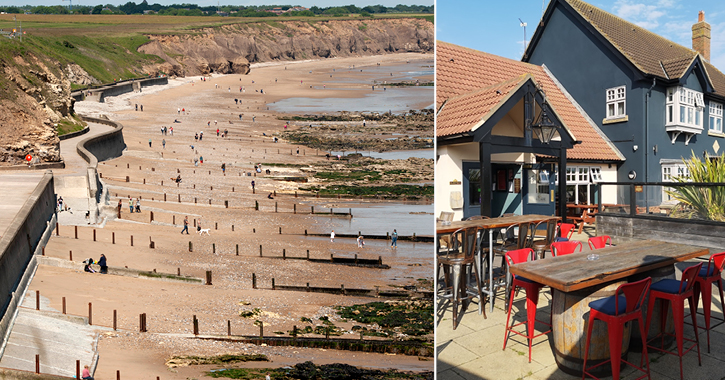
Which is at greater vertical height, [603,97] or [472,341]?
[603,97]

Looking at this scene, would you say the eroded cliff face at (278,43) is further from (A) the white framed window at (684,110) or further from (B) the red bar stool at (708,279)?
(B) the red bar stool at (708,279)

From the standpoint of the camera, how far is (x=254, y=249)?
71.5 ft

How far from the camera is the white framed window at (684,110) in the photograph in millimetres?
13469

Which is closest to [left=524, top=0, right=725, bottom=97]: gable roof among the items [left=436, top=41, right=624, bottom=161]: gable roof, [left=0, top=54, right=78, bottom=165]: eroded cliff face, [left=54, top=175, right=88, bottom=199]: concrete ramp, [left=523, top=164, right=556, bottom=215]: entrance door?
[left=436, top=41, right=624, bottom=161]: gable roof

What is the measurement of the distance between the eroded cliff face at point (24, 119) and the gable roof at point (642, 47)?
23541mm

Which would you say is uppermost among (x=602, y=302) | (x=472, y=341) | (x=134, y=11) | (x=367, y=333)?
(x=134, y=11)

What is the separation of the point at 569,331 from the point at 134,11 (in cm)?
16273

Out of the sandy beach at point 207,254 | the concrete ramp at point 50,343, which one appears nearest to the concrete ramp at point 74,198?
the sandy beach at point 207,254

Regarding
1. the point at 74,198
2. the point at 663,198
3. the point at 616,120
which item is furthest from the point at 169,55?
the point at 663,198

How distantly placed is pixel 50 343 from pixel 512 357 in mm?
9588

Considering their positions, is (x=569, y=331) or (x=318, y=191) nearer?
(x=569, y=331)

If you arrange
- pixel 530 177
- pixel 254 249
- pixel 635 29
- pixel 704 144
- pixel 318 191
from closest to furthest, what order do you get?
pixel 530 177
pixel 704 144
pixel 635 29
pixel 254 249
pixel 318 191

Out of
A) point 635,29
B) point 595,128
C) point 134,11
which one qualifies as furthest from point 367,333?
point 134,11

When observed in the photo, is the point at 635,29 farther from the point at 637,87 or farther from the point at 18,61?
the point at 18,61
